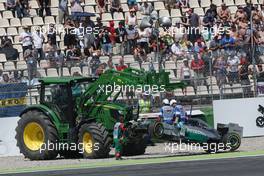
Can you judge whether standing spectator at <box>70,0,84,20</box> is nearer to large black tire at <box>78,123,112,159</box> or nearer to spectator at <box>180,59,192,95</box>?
spectator at <box>180,59,192,95</box>

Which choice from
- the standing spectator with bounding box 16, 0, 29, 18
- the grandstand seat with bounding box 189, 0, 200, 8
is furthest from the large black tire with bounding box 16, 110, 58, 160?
the grandstand seat with bounding box 189, 0, 200, 8

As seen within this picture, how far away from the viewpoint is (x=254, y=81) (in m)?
28.5

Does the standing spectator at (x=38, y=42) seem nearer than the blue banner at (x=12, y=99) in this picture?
No

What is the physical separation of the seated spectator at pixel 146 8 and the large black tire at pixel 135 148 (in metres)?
9.27

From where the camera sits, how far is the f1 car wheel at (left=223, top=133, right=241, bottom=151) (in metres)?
24.4

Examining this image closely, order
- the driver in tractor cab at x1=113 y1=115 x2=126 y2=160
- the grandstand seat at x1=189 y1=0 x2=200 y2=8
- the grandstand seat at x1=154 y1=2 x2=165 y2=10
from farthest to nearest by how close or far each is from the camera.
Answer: the grandstand seat at x1=189 y1=0 x2=200 y2=8
the grandstand seat at x1=154 y1=2 x2=165 y2=10
the driver in tractor cab at x1=113 y1=115 x2=126 y2=160

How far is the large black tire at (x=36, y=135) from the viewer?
24.4 meters

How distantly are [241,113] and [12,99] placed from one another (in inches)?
286

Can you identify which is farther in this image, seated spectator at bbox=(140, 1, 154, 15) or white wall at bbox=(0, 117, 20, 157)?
seated spectator at bbox=(140, 1, 154, 15)

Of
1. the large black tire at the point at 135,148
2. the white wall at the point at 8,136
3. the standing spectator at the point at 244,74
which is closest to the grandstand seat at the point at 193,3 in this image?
the standing spectator at the point at 244,74

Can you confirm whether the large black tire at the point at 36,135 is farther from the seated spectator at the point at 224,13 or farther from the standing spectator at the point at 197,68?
the seated spectator at the point at 224,13

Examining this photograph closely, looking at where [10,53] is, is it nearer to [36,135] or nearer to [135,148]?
[36,135]

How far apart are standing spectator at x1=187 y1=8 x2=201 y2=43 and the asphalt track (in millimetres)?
10225

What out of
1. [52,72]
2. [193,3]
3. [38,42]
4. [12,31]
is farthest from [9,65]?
[193,3]
